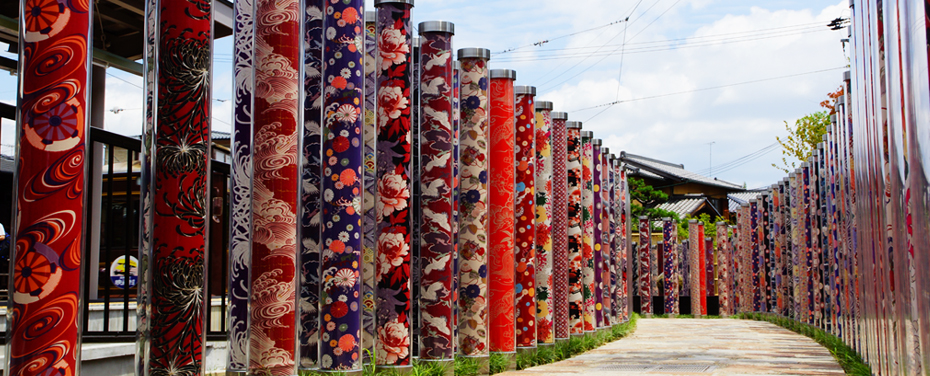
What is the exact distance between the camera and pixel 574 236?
8797mm

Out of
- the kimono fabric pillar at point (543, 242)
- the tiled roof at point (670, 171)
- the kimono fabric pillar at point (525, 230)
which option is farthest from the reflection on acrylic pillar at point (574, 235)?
the tiled roof at point (670, 171)

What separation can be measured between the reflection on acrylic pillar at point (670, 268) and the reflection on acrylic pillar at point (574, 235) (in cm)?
1159

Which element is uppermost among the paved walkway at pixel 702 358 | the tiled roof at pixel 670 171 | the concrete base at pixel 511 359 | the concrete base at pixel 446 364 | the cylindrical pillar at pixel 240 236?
the tiled roof at pixel 670 171

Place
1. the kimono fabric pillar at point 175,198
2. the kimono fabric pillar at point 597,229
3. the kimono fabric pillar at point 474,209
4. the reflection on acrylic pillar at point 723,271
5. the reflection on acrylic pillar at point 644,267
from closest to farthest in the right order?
1. the kimono fabric pillar at point 175,198
2. the kimono fabric pillar at point 474,209
3. the kimono fabric pillar at point 597,229
4. the reflection on acrylic pillar at point 644,267
5. the reflection on acrylic pillar at point 723,271

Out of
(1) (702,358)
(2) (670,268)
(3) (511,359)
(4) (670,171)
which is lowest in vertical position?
(1) (702,358)

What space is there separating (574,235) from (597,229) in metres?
1.97

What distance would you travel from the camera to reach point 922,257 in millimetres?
2879

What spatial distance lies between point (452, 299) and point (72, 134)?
3.46m

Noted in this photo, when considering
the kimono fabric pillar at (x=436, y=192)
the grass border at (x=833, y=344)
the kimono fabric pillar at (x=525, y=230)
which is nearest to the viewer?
the kimono fabric pillar at (x=436, y=192)

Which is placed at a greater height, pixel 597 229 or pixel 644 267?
pixel 597 229

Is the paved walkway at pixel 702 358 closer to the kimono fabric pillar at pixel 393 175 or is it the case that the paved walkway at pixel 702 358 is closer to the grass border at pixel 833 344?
the grass border at pixel 833 344

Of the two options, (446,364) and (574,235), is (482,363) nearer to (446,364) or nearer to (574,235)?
(446,364)

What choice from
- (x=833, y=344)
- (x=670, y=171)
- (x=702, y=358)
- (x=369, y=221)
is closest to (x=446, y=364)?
(x=369, y=221)

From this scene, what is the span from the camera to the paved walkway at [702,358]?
6.65 m
